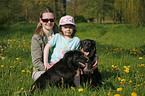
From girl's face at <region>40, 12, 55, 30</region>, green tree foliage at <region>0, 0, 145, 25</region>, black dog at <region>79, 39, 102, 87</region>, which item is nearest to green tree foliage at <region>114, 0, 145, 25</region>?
green tree foliage at <region>0, 0, 145, 25</region>

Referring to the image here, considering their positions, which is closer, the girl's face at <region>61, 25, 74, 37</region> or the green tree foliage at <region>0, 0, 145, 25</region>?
the girl's face at <region>61, 25, 74, 37</region>

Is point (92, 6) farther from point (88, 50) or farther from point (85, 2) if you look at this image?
point (88, 50)

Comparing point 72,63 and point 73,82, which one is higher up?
point 72,63

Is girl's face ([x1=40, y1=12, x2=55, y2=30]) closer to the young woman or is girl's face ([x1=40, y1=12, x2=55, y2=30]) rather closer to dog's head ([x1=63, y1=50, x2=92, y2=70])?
the young woman

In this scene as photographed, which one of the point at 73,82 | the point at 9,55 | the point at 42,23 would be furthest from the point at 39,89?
the point at 9,55

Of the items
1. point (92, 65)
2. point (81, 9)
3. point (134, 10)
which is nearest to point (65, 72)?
point (92, 65)

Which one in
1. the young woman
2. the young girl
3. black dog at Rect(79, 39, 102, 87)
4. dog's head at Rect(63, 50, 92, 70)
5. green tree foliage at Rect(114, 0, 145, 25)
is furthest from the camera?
green tree foliage at Rect(114, 0, 145, 25)

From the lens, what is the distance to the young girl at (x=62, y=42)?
3.14 metres

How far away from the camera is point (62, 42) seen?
127 inches

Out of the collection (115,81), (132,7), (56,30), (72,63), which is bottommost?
(115,81)

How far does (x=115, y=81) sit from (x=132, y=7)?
897 cm

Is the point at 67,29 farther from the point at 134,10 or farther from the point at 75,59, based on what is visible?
the point at 134,10

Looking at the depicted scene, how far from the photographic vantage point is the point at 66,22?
307cm

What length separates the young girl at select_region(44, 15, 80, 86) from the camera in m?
3.14
